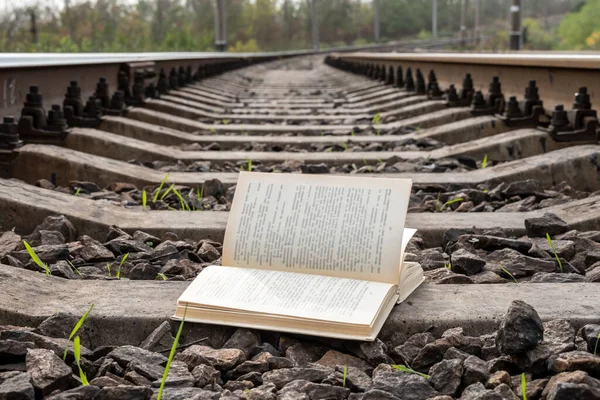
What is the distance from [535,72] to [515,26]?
12.2 m

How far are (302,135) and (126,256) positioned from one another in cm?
378

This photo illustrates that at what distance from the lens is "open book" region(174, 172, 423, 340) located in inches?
75.2

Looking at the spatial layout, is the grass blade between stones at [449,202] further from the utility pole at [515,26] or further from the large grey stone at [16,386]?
the utility pole at [515,26]

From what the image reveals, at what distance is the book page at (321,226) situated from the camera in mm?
2082

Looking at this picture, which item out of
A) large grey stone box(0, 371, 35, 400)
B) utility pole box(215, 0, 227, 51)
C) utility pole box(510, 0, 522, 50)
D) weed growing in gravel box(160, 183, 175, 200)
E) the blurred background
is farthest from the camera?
utility pole box(215, 0, 227, 51)

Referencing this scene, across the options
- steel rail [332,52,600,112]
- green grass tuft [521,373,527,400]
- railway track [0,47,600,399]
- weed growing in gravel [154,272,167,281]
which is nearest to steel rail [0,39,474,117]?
railway track [0,47,600,399]

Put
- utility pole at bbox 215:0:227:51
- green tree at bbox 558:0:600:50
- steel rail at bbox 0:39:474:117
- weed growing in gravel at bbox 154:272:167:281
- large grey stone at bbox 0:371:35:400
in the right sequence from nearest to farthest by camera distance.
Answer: large grey stone at bbox 0:371:35:400 → weed growing in gravel at bbox 154:272:167:281 → steel rail at bbox 0:39:474:117 → utility pole at bbox 215:0:227:51 → green tree at bbox 558:0:600:50

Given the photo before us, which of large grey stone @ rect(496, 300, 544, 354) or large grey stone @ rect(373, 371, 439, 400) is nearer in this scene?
large grey stone @ rect(373, 371, 439, 400)

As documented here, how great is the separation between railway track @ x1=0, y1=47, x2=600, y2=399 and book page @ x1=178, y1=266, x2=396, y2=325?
76mm

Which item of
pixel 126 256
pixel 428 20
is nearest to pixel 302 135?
pixel 126 256

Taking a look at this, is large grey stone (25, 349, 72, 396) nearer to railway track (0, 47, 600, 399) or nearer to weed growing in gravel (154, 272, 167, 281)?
railway track (0, 47, 600, 399)

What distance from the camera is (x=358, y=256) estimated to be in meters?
2.09

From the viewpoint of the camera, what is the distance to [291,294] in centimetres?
199

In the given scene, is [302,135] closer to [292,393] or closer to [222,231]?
[222,231]
